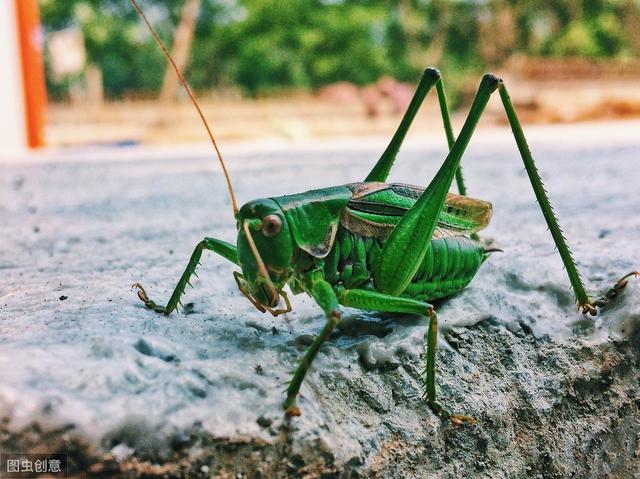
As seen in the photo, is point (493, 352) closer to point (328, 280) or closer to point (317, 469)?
point (328, 280)

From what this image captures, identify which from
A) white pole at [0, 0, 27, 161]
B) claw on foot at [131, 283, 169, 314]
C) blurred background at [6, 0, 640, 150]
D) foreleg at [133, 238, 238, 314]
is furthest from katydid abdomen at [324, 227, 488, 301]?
blurred background at [6, 0, 640, 150]

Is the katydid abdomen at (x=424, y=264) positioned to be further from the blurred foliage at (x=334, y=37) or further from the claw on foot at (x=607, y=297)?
the blurred foliage at (x=334, y=37)

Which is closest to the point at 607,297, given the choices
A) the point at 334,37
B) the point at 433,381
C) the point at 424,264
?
the point at 424,264

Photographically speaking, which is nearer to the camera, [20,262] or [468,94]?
[20,262]

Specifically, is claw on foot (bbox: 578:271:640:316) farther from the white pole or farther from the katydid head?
the white pole

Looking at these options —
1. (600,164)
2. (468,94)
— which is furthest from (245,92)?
(600,164)

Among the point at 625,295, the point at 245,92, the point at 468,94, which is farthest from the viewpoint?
the point at 245,92
